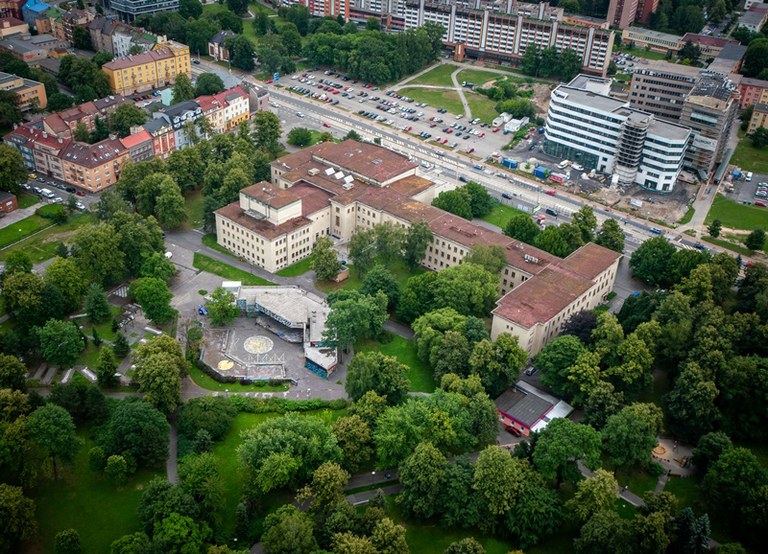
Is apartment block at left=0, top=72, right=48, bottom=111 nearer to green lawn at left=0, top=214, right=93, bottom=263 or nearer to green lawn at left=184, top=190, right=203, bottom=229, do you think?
green lawn at left=0, top=214, right=93, bottom=263

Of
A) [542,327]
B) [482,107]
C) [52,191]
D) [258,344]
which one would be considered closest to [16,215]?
[52,191]

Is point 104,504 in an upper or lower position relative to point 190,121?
lower

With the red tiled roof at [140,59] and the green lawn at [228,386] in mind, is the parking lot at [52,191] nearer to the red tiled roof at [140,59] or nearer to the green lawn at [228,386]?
the red tiled roof at [140,59]

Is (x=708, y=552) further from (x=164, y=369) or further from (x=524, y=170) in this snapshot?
(x=524, y=170)

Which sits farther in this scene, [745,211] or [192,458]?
[745,211]

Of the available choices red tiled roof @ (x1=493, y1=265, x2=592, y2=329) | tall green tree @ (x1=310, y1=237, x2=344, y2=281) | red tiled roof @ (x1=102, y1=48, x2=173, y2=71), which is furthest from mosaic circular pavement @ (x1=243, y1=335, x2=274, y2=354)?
red tiled roof @ (x1=102, y1=48, x2=173, y2=71)

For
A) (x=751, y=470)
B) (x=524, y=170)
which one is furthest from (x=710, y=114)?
(x=751, y=470)
